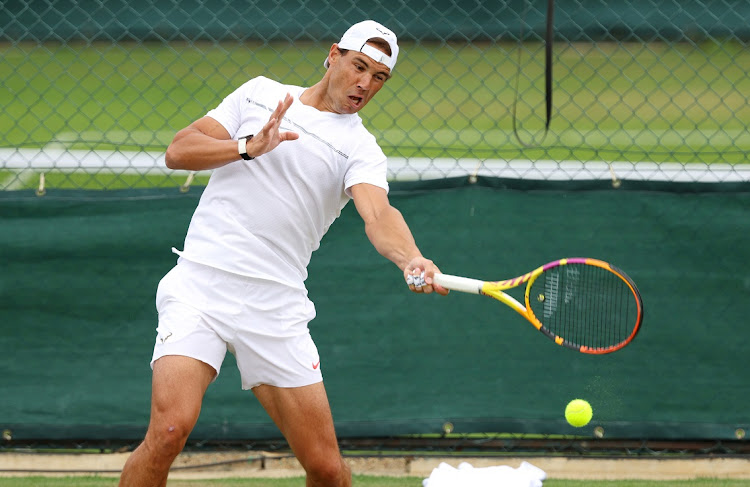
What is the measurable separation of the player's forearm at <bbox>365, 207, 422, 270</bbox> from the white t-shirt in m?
0.14

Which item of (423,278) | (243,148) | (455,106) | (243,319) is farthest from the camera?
(455,106)

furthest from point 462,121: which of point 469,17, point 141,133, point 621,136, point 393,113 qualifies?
point 469,17

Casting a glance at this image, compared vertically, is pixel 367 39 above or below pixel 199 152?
above

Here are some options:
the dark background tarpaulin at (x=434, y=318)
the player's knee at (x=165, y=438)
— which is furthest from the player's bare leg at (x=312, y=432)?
the dark background tarpaulin at (x=434, y=318)

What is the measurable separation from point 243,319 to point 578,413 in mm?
1673

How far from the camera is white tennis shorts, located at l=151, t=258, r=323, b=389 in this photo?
3.12 metres

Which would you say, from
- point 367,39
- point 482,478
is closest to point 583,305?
point 482,478

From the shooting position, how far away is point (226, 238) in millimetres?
3182

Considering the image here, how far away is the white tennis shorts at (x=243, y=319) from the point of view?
3.12 m

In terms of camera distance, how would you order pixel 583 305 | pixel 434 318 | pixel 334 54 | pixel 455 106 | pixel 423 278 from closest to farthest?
pixel 423 278 < pixel 334 54 < pixel 583 305 < pixel 434 318 < pixel 455 106

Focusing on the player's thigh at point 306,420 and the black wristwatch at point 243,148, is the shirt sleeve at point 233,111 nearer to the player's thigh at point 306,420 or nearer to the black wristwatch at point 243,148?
the black wristwatch at point 243,148

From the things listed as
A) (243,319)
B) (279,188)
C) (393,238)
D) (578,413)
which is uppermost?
(279,188)

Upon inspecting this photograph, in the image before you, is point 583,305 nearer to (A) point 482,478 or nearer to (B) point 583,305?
(B) point 583,305

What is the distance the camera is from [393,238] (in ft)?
10.0
